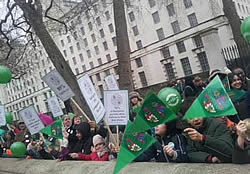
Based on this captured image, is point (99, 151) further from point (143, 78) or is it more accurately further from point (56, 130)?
point (143, 78)

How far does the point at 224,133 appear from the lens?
2582 millimetres

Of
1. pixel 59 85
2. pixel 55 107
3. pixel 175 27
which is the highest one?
pixel 175 27

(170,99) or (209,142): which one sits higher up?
(170,99)

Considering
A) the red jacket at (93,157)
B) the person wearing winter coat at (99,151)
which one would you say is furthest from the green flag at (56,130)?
the person wearing winter coat at (99,151)

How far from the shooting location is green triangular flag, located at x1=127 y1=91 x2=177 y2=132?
2432 mm

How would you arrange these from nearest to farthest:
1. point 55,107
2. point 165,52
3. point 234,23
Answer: point 55,107 < point 234,23 < point 165,52

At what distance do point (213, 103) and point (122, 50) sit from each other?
6.08 metres

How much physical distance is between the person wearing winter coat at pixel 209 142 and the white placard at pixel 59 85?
110 inches

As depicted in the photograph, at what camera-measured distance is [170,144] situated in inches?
112

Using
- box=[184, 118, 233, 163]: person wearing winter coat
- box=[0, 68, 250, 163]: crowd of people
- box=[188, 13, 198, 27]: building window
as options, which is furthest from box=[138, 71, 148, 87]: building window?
box=[184, 118, 233, 163]: person wearing winter coat

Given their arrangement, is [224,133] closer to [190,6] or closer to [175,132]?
[175,132]

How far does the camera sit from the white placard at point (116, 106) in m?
3.73

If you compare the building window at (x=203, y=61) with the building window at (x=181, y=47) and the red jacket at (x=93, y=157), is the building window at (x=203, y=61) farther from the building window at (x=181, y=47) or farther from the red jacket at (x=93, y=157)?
the red jacket at (x=93, y=157)

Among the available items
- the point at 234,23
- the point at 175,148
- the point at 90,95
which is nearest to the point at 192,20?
the point at 234,23
